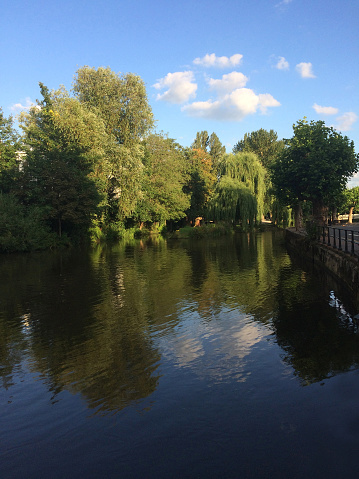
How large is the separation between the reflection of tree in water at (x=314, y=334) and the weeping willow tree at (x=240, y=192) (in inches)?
1467

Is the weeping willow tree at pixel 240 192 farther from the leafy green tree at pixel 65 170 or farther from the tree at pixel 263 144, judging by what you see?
the tree at pixel 263 144

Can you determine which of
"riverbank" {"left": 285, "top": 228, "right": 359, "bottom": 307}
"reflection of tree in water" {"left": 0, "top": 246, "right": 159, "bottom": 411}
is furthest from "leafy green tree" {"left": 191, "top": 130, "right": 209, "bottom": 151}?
"reflection of tree in water" {"left": 0, "top": 246, "right": 159, "bottom": 411}

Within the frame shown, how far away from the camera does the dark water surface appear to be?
4488 mm

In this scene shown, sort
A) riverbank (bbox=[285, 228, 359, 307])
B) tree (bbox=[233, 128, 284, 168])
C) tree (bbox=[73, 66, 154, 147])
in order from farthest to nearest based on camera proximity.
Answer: tree (bbox=[233, 128, 284, 168]), tree (bbox=[73, 66, 154, 147]), riverbank (bbox=[285, 228, 359, 307])

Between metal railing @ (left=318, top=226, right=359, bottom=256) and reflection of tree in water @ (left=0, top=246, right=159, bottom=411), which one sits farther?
metal railing @ (left=318, top=226, right=359, bottom=256)

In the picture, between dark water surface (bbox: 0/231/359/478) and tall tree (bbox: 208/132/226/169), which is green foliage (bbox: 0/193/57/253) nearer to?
dark water surface (bbox: 0/231/359/478)

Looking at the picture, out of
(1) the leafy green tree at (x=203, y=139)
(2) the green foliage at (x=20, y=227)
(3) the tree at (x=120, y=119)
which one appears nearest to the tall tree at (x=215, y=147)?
(1) the leafy green tree at (x=203, y=139)

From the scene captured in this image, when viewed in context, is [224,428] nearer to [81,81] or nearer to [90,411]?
[90,411]

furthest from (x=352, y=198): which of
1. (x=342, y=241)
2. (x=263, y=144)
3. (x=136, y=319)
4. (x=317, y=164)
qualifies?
(x=136, y=319)

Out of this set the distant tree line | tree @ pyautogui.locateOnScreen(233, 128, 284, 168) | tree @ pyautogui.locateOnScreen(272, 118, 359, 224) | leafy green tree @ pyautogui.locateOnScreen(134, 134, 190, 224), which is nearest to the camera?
tree @ pyautogui.locateOnScreen(272, 118, 359, 224)

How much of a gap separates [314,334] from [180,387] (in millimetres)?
3995

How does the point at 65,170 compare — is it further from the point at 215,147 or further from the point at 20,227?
the point at 215,147

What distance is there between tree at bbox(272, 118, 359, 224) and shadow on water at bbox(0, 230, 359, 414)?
41.6 feet

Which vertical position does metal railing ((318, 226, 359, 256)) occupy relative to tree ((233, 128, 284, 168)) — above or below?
below
